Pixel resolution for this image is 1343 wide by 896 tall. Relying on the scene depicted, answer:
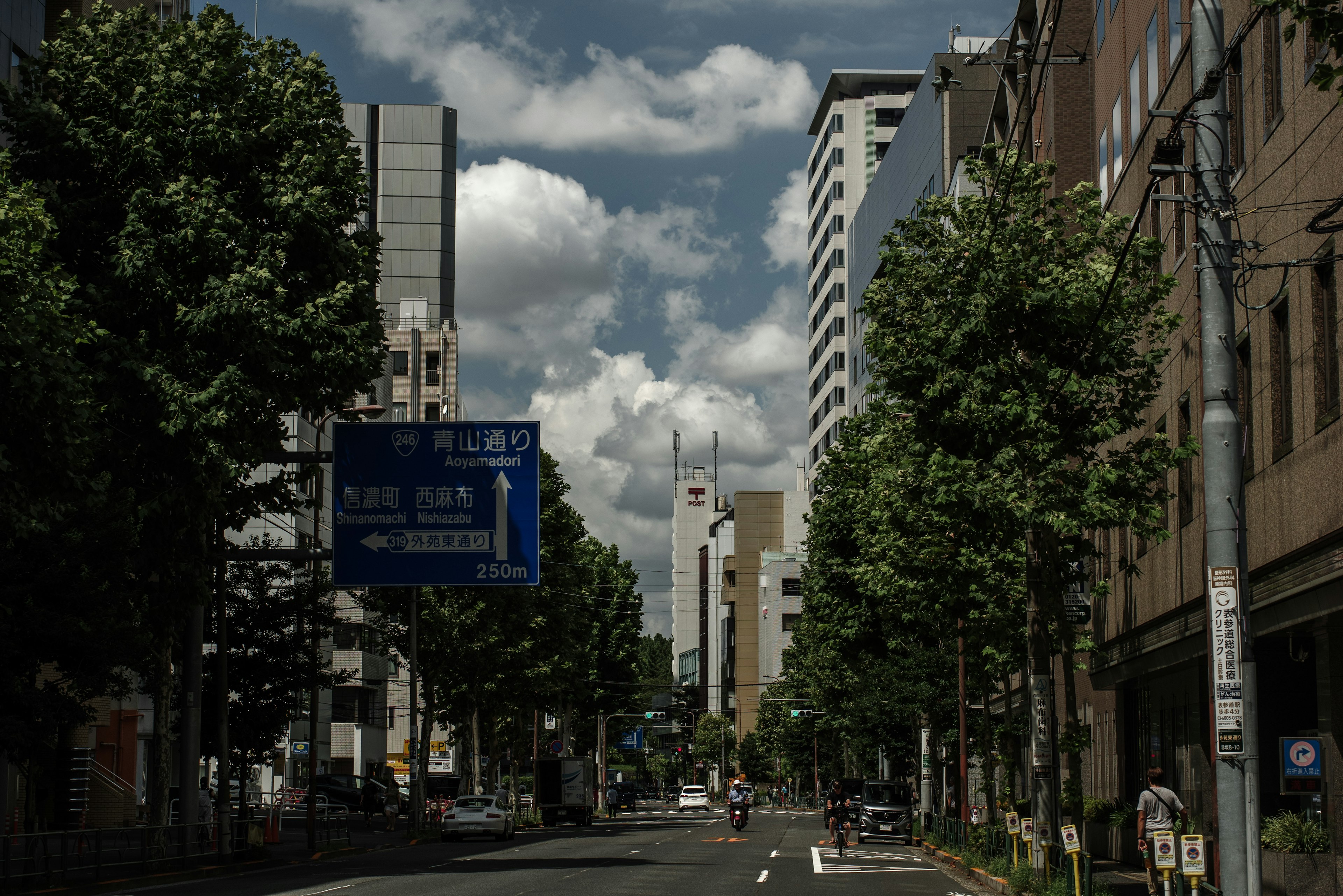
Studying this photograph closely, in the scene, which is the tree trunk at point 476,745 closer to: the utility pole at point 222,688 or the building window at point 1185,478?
the utility pole at point 222,688

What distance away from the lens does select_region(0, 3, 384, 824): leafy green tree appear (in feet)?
88.7

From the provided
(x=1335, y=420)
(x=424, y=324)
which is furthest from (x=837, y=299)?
(x=1335, y=420)

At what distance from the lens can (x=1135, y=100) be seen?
30766 mm

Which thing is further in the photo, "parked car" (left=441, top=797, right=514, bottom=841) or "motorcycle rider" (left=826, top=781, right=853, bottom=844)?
"parked car" (left=441, top=797, right=514, bottom=841)

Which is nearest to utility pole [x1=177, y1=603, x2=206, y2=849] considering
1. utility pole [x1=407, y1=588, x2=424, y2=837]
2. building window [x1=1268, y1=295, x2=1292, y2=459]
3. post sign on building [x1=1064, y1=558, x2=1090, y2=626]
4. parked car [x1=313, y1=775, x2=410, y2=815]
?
utility pole [x1=407, y1=588, x2=424, y2=837]

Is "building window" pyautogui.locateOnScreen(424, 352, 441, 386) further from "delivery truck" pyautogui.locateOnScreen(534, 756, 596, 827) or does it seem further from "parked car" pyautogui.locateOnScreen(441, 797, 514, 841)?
"parked car" pyautogui.locateOnScreen(441, 797, 514, 841)

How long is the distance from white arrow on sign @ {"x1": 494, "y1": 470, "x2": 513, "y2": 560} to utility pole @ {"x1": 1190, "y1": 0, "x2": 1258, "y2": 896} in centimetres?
1783

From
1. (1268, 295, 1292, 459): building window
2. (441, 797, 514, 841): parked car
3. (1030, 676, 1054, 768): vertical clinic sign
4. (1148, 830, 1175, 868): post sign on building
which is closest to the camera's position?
(1148, 830, 1175, 868): post sign on building

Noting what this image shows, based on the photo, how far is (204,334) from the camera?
27422 mm

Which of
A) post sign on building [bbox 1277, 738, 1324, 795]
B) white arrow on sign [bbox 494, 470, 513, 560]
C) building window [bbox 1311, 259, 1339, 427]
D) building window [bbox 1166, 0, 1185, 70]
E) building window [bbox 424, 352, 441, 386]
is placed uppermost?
building window [bbox 424, 352, 441, 386]

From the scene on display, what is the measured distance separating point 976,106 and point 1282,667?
205 feet

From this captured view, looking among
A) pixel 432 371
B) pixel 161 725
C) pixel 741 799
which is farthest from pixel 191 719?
pixel 432 371

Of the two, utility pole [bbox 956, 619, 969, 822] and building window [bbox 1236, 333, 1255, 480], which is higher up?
building window [bbox 1236, 333, 1255, 480]

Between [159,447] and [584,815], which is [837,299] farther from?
[159,447]
